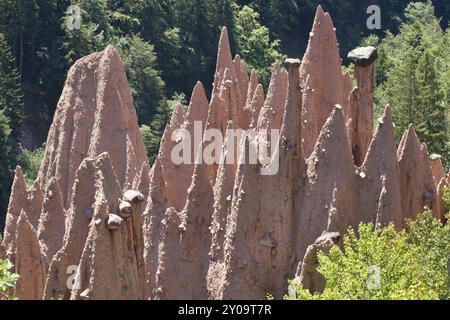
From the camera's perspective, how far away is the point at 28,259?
26.2 meters

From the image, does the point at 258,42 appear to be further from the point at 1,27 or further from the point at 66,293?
the point at 66,293

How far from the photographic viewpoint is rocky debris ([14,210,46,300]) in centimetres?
2602

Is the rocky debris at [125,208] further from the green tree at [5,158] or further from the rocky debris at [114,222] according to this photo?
the green tree at [5,158]

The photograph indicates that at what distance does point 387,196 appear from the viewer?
25625 mm

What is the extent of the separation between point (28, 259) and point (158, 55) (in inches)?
1577

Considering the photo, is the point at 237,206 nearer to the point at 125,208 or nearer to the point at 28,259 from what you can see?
the point at 125,208

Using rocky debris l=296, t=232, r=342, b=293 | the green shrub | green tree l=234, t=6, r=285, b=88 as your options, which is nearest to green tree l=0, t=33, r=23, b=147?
the green shrub

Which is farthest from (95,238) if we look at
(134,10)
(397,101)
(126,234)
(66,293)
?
(134,10)

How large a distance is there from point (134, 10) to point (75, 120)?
36.7 m

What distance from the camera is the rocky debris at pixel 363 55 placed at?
26828 millimetres

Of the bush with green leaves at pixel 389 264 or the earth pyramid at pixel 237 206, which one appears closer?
the bush with green leaves at pixel 389 264

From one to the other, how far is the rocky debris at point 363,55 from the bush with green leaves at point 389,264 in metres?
3.03

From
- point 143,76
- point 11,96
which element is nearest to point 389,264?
point 11,96

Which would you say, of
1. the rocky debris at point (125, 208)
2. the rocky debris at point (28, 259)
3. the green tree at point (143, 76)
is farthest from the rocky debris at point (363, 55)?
the green tree at point (143, 76)
